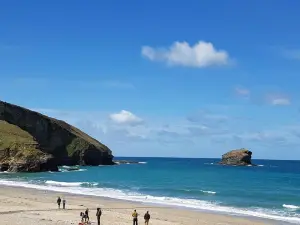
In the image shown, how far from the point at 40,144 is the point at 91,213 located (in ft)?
382

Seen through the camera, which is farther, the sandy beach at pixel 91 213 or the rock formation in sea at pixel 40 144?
the rock formation in sea at pixel 40 144

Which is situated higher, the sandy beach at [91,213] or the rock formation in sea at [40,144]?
the rock formation in sea at [40,144]

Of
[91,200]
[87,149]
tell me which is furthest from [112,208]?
[87,149]

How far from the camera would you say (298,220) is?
4172 cm

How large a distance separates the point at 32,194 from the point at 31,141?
215 feet

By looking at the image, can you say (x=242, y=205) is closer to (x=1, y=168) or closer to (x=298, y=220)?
(x=298, y=220)

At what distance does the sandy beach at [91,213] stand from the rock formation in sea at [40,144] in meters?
61.2

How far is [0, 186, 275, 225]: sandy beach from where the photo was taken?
35719 mm

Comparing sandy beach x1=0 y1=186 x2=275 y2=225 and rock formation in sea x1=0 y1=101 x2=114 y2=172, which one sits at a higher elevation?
rock formation in sea x1=0 y1=101 x2=114 y2=172

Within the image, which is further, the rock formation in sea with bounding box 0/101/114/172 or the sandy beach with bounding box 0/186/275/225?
the rock formation in sea with bounding box 0/101/114/172

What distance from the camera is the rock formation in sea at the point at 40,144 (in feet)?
373

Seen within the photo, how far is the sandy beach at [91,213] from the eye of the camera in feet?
117

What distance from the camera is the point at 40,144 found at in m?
153

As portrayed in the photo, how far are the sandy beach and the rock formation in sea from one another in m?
61.2
